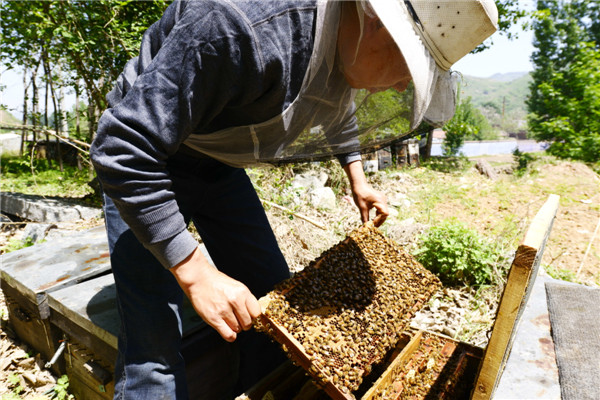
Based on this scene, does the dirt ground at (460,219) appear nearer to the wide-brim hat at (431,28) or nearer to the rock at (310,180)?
the rock at (310,180)

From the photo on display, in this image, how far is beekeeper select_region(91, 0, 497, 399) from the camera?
1.09 m

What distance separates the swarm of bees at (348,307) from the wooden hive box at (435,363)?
0.06 feet

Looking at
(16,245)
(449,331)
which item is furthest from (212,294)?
(16,245)

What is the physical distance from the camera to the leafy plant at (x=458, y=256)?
131 inches

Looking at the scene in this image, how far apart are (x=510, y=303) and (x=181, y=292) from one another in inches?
55.0

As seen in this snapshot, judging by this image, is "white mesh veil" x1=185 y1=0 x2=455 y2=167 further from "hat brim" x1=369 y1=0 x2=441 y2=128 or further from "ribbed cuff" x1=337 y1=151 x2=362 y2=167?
"ribbed cuff" x1=337 y1=151 x2=362 y2=167

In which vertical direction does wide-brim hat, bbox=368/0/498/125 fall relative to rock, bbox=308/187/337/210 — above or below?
above

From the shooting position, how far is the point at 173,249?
124 centimetres

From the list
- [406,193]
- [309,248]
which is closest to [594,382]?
[309,248]

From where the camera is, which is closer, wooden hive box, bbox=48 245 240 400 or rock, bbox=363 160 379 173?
wooden hive box, bbox=48 245 240 400

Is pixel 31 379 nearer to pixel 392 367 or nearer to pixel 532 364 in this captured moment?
pixel 392 367

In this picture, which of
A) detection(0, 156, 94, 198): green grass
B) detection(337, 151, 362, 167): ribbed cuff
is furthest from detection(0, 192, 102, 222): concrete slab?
detection(337, 151, 362, 167): ribbed cuff

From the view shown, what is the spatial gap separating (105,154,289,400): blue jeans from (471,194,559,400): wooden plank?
1157mm

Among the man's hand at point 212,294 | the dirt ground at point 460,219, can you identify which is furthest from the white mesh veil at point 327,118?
the dirt ground at point 460,219
